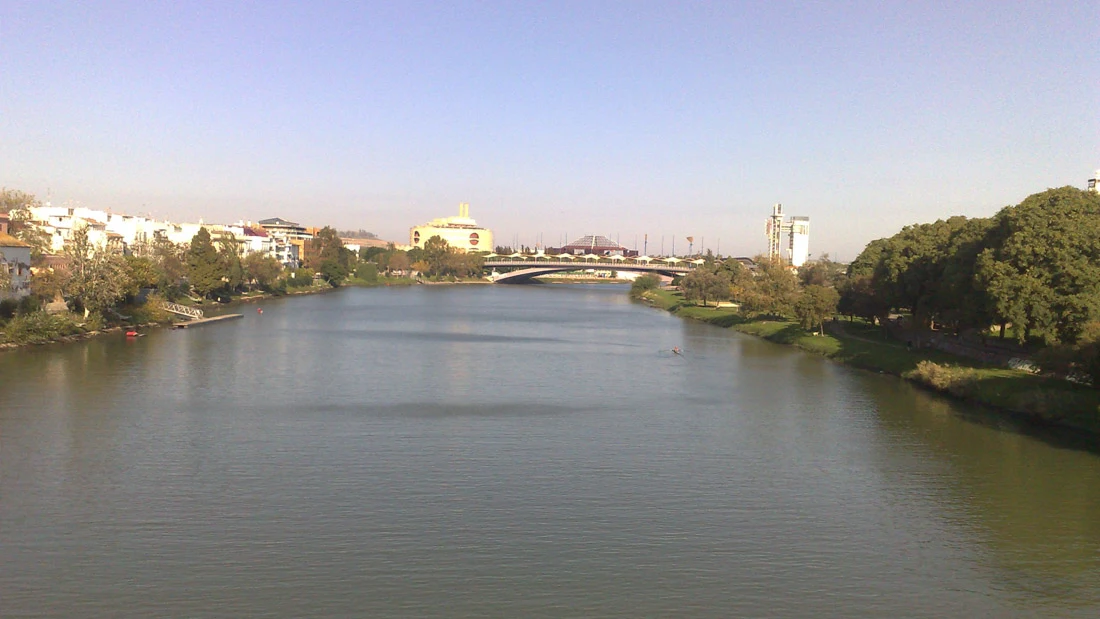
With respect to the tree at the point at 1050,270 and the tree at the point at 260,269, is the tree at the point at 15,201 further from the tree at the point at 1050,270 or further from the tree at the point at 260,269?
the tree at the point at 1050,270

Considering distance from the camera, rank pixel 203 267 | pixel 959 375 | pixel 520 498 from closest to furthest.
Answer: pixel 520 498, pixel 959 375, pixel 203 267

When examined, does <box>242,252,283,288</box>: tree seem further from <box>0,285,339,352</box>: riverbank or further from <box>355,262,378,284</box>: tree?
<box>355,262,378,284</box>: tree

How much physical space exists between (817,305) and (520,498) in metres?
20.8

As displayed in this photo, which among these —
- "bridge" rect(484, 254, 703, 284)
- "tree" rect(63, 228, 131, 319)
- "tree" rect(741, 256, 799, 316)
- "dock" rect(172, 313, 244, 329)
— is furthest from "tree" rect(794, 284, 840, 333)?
"bridge" rect(484, 254, 703, 284)

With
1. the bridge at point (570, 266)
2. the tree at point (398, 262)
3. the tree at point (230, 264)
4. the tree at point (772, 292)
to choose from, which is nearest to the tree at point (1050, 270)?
the tree at point (772, 292)

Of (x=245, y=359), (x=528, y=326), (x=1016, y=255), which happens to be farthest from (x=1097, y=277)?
(x=528, y=326)

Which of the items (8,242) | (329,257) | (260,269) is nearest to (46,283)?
(8,242)

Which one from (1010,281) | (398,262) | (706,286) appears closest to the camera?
(1010,281)

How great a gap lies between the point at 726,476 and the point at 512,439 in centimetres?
362

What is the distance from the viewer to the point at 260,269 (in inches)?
2014

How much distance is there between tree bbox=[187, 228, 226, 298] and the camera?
41.4 meters

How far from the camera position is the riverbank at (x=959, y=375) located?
16.6 meters

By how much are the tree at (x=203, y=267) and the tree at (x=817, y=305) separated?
26.3 metres

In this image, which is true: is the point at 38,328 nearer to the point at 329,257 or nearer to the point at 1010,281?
the point at 1010,281
